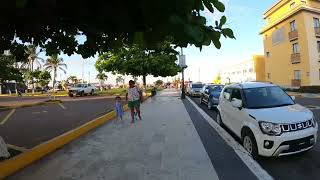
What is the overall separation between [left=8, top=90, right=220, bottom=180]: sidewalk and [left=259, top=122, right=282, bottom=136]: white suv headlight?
125 cm

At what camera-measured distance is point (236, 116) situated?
9648 mm

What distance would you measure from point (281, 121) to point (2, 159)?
18.8 feet

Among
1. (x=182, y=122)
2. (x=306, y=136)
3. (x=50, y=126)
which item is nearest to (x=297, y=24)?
(x=182, y=122)

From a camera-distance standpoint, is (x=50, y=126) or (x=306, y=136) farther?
(x=50, y=126)

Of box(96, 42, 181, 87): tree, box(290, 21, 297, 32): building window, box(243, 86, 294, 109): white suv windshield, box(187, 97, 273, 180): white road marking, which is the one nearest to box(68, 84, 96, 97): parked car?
box(96, 42, 181, 87): tree

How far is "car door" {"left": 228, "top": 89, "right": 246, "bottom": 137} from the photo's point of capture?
9.13 meters

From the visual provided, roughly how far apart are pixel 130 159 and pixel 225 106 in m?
3.99

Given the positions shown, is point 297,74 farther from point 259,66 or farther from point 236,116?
point 236,116

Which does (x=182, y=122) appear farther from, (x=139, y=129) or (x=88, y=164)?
(x=88, y=164)

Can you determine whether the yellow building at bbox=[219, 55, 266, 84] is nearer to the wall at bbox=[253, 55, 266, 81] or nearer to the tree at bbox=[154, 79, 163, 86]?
the wall at bbox=[253, 55, 266, 81]

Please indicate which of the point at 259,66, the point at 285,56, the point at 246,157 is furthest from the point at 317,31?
the point at 246,157

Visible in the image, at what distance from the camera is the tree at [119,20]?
3988 mm

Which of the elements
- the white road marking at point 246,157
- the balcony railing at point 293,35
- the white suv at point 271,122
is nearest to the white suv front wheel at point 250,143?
the white suv at point 271,122

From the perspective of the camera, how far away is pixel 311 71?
1693 inches
